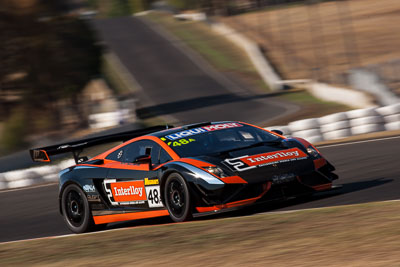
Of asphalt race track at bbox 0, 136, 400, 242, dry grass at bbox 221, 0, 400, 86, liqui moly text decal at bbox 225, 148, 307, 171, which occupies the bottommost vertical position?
asphalt race track at bbox 0, 136, 400, 242

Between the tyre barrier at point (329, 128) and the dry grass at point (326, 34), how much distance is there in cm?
2173

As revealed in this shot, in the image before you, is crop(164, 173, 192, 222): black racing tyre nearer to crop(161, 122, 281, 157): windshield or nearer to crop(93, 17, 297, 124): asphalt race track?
crop(161, 122, 281, 157): windshield

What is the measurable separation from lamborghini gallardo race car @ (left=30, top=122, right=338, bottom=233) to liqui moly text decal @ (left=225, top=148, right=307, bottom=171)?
0.4 inches

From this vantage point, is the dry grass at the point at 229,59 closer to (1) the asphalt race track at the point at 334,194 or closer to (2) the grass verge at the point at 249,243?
(1) the asphalt race track at the point at 334,194

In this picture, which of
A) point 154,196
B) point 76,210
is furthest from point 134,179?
point 76,210

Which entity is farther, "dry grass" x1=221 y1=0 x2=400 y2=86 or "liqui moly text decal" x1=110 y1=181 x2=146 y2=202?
"dry grass" x1=221 y1=0 x2=400 y2=86

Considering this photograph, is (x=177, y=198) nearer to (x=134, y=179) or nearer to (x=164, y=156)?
(x=164, y=156)

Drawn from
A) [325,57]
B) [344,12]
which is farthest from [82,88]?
[344,12]

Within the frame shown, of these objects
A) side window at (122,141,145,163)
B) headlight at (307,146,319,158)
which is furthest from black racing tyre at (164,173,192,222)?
headlight at (307,146,319,158)

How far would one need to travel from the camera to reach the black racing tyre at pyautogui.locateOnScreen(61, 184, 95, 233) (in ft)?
32.8

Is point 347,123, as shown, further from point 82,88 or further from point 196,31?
point 196,31

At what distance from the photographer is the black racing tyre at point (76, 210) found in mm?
10008

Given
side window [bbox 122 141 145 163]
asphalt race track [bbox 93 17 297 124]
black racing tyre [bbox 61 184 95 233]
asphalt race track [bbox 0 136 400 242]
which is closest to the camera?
asphalt race track [bbox 0 136 400 242]

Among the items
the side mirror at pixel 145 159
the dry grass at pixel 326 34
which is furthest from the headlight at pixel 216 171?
the dry grass at pixel 326 34
